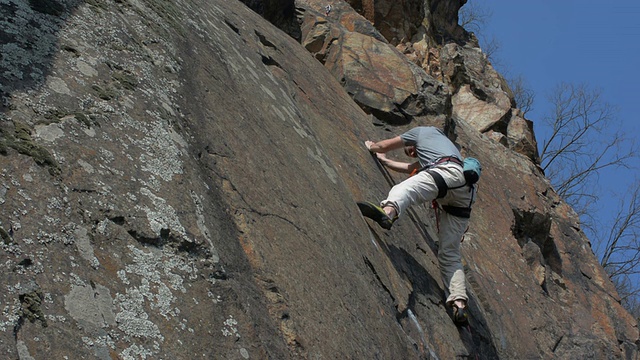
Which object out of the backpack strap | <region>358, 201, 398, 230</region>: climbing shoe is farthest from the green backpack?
<region>358, 201, 398, 230</region>: climbing shoe

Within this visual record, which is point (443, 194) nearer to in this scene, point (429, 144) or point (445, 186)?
point (445, 186)

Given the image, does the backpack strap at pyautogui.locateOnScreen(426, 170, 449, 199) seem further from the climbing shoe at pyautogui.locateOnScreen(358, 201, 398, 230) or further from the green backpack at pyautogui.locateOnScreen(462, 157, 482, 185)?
the climbing shoe at pyautogui.locateOnScreen(358, 201, 398, 230)

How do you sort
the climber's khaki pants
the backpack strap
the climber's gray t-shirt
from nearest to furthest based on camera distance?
1. the climber's khaki pants
2. the backpack strap
3. the climber's gray t-shirt

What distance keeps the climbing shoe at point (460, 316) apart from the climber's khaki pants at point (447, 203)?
0.38ft

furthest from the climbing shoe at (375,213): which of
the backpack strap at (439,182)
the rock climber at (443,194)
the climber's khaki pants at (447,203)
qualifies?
the backpack strap at (439,182)

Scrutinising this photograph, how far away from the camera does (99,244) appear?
3.17 meters

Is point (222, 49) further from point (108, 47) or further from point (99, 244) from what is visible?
point (99, 244)

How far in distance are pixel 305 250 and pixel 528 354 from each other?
4.60 meters

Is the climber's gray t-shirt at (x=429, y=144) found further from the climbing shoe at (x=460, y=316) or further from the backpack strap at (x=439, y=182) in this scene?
the climbing shoe at (x=460, y=316)

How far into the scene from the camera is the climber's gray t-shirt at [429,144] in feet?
22.6

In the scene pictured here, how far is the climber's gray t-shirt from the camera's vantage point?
6.89 metres

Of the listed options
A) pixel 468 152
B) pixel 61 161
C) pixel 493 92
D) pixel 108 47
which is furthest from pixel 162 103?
pixel 493 92

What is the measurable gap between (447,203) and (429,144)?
23.2 inches

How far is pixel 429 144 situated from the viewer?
697 cm
